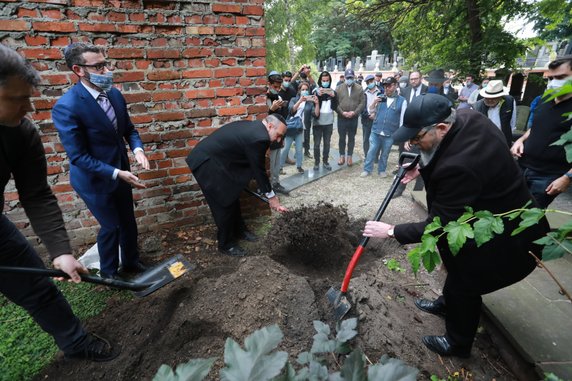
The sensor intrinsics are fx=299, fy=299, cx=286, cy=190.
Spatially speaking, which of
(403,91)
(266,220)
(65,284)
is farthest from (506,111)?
(65,284)

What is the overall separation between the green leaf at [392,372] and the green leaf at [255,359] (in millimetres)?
193

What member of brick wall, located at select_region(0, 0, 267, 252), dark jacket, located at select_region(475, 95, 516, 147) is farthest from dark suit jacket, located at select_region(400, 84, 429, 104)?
brick wall, located at select_region(0, 0, 267, 252)

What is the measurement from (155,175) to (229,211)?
3.13ft

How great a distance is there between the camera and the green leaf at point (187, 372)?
620 millimetres

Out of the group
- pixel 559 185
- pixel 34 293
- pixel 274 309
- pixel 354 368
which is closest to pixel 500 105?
pixel 559 185

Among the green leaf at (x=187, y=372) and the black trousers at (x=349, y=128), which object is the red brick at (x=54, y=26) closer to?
the green leaf at (x=187, y=372)

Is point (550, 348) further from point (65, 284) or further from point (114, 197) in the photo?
point (65, 284)

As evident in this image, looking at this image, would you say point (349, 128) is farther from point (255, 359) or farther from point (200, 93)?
point (255, 359)

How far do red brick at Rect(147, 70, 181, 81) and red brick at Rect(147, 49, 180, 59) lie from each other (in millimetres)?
143

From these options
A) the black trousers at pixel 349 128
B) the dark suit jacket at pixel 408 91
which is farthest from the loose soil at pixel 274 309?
the dark suit jacket at pixel 408 91

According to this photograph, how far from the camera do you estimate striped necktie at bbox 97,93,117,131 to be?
7.86ft

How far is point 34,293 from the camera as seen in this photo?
179 centimetres

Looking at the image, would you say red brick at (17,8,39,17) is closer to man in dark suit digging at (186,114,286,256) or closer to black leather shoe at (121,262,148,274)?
man in dark suit digging at (186,114,286,256)

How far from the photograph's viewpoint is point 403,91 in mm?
7105
